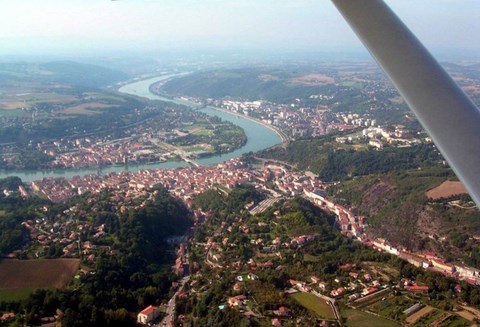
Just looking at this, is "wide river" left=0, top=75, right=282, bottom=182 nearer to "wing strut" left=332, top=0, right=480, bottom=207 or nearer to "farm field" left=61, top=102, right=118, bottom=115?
"farm field" left=61, top=102, right=118, bottom=115

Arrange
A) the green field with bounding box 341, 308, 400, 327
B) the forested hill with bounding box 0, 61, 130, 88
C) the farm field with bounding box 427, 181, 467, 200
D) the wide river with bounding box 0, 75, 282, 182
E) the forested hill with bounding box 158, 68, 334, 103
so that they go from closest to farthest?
the green field with bounding box 341, 308, 400, 327
the farm field with bounding box 427, 181, 467, 200
the wide river with bounding box 0, 75, 282, 182
the forested hill with bounding box 158, 68, 334, 103
the forested hill with bounding box 0, 61, 130, 88

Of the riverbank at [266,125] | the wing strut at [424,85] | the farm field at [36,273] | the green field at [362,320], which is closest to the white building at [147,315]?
Result: the farm field at [36,273]

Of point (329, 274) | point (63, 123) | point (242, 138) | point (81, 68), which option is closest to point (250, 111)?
point (242, 138)

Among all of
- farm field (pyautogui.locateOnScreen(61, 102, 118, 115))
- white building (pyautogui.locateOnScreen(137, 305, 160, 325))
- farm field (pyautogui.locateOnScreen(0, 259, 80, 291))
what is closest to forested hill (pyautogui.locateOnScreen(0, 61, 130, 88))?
farm field (pyautogui.locateOnScreen(61, 102, 118, 115))

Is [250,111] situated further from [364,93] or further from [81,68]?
[81,68]

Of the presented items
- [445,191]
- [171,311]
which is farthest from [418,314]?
[445,191]

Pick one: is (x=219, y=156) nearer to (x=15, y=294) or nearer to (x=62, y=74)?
(x=15, y=294)
